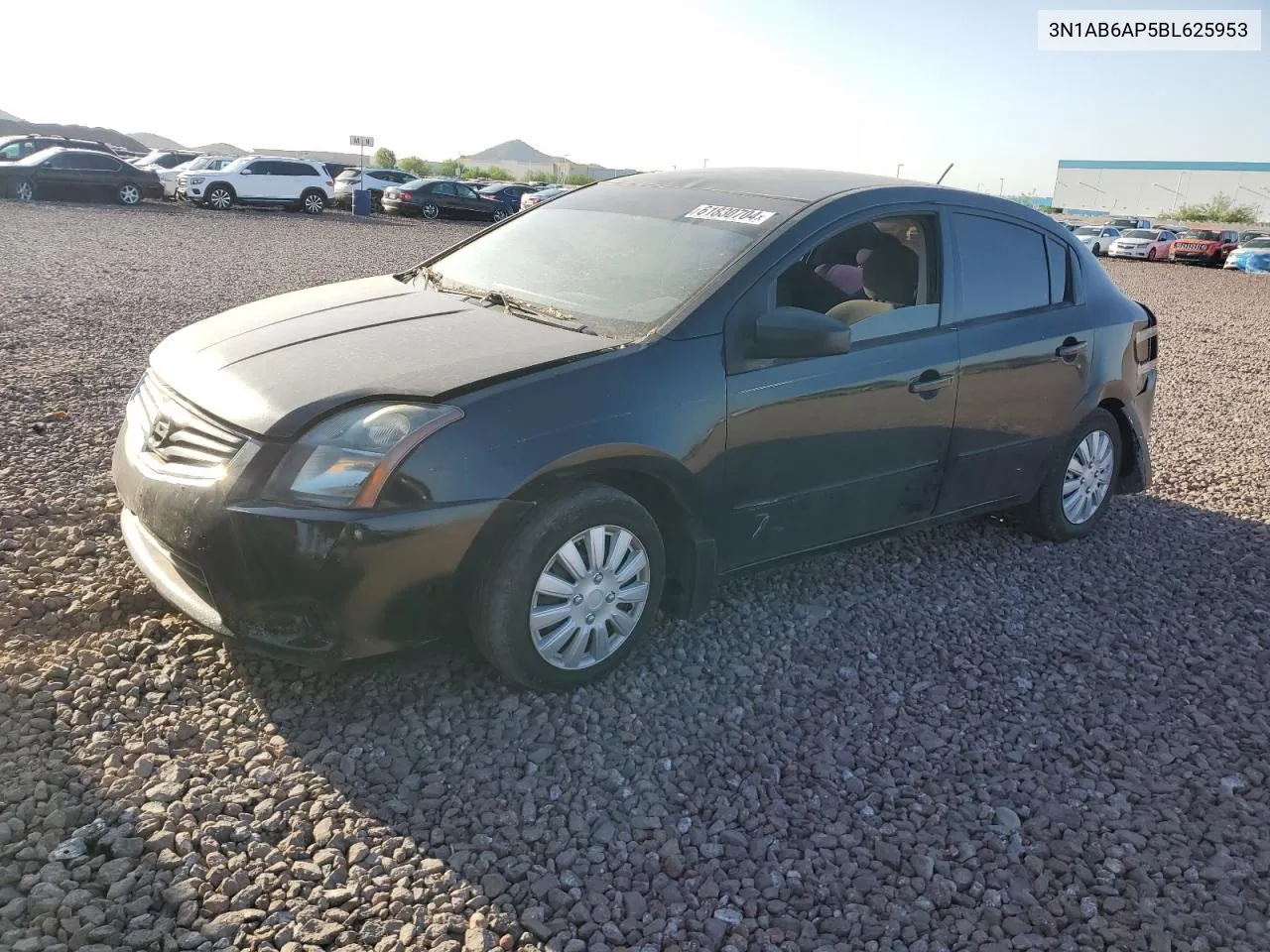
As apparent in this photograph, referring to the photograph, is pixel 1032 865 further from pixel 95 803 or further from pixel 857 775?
pixel 95 803

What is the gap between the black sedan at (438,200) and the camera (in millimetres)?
32906

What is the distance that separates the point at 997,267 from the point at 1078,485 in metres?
1.34

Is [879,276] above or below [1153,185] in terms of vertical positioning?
below

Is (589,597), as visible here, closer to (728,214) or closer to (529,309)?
(529,309)

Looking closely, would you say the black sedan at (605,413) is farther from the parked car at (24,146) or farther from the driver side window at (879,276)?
the parked car at (24,146)

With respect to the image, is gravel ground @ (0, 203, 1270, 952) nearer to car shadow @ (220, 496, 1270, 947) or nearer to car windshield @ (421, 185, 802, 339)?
car shadow @ (220, 496, 1270, 947)

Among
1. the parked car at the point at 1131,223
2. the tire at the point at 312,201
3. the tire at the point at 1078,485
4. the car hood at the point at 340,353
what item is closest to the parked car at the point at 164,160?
the tire at the point at 312,201

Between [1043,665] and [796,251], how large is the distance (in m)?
1.91

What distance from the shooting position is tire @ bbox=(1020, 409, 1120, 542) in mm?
5164

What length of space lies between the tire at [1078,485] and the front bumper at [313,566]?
3166mm

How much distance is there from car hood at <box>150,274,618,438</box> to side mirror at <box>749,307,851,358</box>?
566 mm

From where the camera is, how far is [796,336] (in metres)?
3.62

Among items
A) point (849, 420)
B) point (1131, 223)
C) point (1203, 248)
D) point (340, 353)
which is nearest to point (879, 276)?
point (849, 420)

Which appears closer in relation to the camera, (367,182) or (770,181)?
(770,181)
